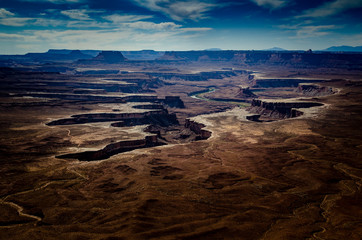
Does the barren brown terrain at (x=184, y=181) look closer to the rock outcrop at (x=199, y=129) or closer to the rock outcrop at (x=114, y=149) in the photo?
the rock outcrop at (x=114, y=149)

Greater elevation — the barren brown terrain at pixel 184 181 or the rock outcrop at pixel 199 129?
the barren brown terrain at pixel 184 181

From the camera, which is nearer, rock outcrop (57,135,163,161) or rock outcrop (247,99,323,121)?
rock outcrop (57,135,163,161)

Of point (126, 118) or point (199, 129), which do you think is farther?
point (126, 118)

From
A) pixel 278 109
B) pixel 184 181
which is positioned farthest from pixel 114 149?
pixel 278 109

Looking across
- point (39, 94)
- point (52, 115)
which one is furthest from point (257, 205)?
point (39, 94)

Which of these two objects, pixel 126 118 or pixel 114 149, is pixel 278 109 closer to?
pixel 126 118

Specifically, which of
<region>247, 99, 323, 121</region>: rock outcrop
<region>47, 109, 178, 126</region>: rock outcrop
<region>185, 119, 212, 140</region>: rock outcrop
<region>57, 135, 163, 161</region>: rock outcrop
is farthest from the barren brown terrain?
<region>247, 99, 323, 121</region>: rock outcrop

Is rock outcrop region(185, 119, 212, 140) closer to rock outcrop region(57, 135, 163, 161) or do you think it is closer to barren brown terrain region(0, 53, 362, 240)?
barren brown terrain region(0, 53, 362, 240)

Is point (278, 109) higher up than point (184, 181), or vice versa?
point (184, 181)

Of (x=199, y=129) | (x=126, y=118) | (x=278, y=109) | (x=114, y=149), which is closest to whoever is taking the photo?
(x=114, y=149)

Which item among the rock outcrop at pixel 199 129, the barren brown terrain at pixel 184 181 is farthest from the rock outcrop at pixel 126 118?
the rock outcrop at pixel 199 129

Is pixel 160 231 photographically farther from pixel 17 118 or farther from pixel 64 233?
pixel 17 118
